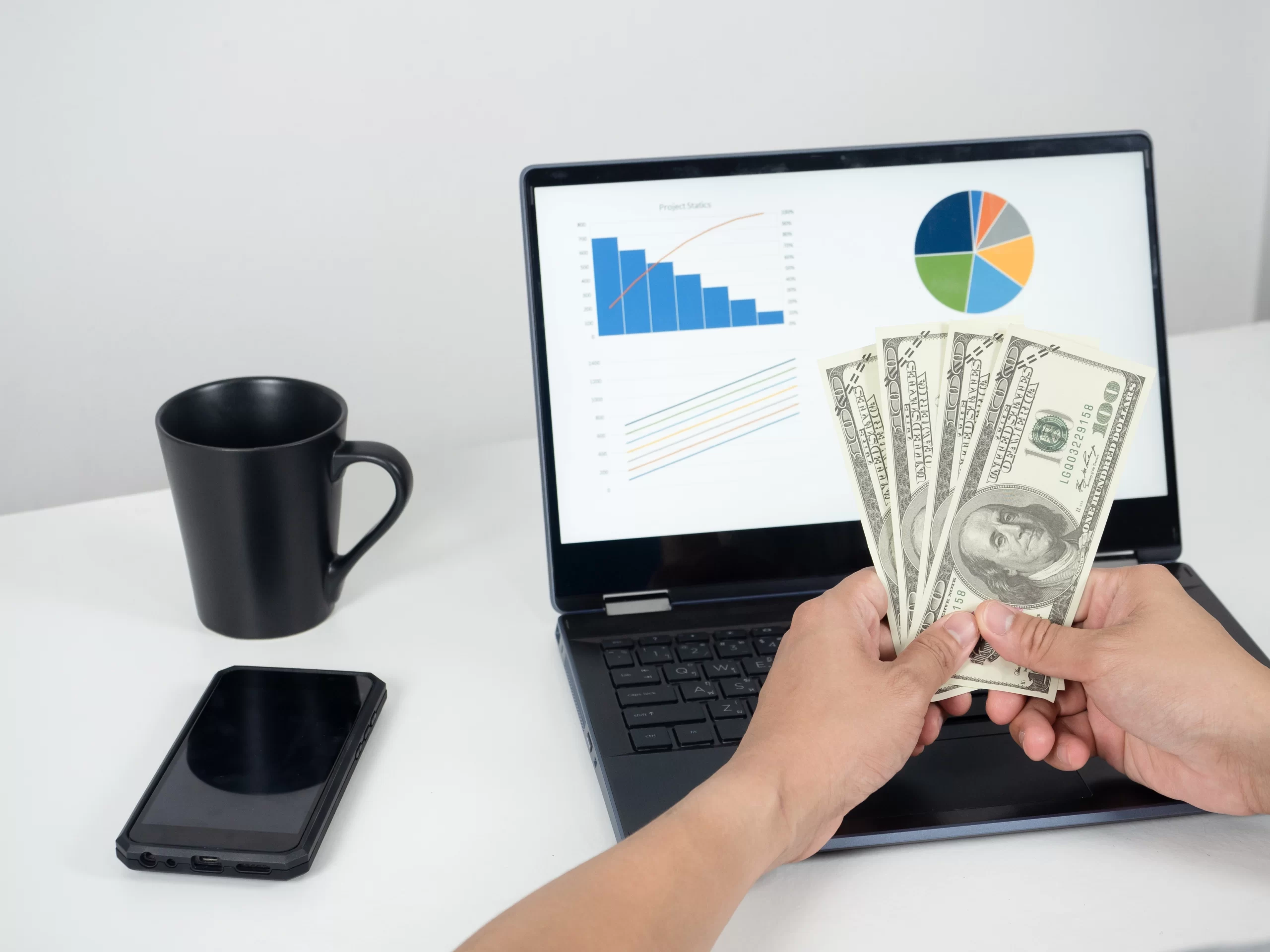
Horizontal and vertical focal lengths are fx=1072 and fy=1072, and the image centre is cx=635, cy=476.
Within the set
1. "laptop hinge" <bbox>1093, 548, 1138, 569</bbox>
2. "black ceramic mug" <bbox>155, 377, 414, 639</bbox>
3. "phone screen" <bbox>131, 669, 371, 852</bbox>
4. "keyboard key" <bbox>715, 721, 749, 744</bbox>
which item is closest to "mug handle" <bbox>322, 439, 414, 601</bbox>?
"black ceramic mug" <bbox>155, 377, 414, 639</bbox>

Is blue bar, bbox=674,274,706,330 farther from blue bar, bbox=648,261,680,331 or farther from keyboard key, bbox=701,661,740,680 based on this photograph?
keyboard key, bbox=701,661,740,680

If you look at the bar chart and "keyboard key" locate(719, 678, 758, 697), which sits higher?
the bar chart

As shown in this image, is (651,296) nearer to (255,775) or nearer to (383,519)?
(383,519)

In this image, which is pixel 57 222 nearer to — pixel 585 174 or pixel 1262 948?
pixel 585 174

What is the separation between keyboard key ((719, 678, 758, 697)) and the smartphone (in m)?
0.24

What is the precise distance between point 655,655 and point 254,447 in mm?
350

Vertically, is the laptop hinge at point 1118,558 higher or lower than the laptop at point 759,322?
lower

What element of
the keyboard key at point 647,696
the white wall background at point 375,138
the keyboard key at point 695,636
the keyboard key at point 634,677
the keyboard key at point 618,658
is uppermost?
the white wall background at point 375,138

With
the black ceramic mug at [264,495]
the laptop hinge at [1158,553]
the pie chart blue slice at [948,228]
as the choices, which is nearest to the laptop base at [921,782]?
the laptop hinge at [1158,553]

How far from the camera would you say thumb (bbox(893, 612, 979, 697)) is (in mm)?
631

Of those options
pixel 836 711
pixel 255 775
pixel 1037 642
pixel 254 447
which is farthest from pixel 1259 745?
pixel 254 447

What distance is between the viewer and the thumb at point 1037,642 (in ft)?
2.10

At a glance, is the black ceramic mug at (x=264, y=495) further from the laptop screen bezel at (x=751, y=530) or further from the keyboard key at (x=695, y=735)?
the keyboard key at (x=695, y=735)

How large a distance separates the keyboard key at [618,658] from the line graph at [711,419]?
0.14 metres
